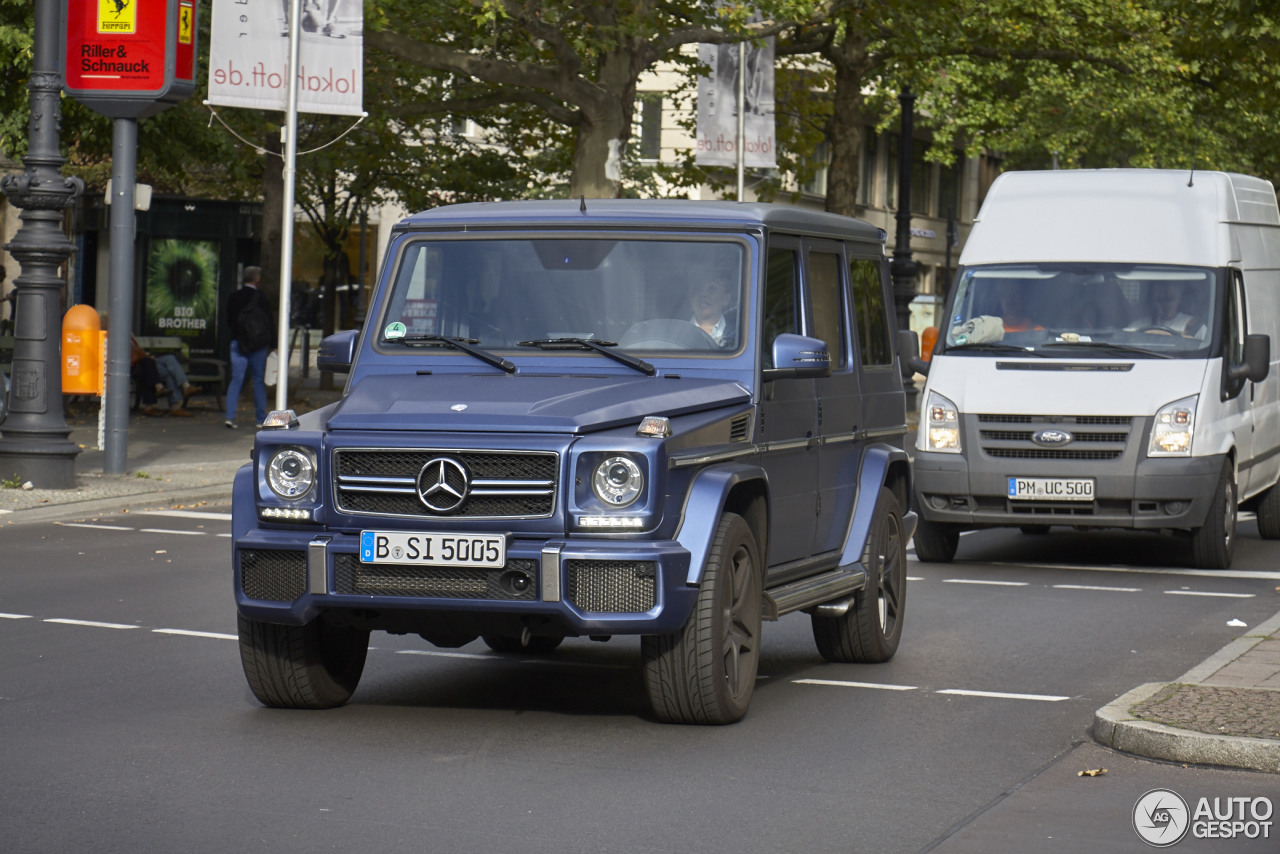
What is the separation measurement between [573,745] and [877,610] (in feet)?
7.83

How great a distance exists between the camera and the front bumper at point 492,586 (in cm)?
709

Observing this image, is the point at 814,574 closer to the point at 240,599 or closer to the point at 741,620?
the point at 741,620

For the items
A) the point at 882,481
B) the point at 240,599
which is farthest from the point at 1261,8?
the point at 240,599

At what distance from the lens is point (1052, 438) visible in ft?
44.5

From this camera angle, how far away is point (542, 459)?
719cm

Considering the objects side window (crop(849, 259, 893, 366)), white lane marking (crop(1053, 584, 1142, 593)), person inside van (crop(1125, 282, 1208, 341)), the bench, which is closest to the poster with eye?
the bench

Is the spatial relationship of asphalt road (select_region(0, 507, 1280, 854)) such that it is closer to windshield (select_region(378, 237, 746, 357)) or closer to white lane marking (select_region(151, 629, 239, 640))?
white lane marking (select_region(151, 629, 239, 640))

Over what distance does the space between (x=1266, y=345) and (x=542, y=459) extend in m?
8.04

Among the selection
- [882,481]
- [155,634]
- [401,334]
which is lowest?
[155,634]

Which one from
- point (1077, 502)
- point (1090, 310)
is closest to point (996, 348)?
point (1090, 310)

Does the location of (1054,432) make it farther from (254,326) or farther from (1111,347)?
(254,326)

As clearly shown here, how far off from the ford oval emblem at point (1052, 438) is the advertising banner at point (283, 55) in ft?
28.5

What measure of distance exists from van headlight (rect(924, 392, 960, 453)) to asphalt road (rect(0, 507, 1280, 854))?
2269 mm

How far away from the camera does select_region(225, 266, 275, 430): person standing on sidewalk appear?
24.5 metres
